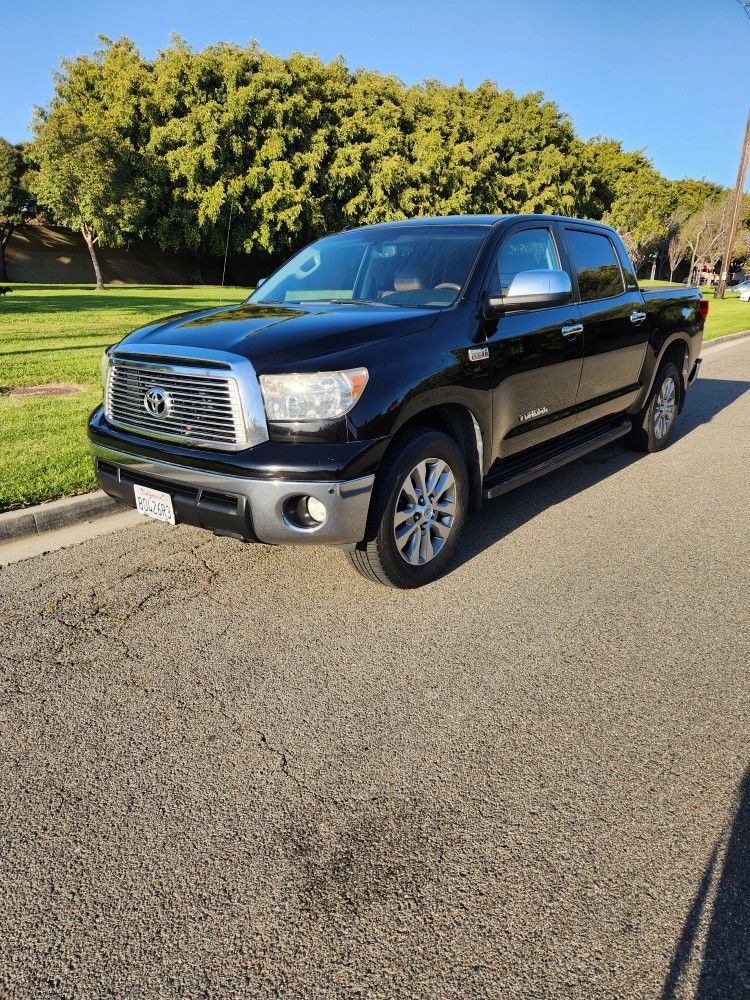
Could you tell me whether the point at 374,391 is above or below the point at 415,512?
above

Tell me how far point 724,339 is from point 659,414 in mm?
12704

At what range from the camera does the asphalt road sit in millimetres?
1817

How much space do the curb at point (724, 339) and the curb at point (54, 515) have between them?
14.0 m

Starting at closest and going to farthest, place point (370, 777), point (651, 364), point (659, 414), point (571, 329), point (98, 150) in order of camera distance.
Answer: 1. point (370, 777)
2. point (571, 329)
3. point (651, 364)
4. point (659, 414)
5. point (98, 150)

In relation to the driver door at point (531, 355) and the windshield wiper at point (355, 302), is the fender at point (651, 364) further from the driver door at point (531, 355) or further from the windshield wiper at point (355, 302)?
the windshield wiper at point (355, 302)

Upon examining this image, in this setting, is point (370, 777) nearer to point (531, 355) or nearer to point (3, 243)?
point (531, 355)

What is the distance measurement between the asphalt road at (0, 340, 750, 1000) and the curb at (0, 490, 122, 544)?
0.39m

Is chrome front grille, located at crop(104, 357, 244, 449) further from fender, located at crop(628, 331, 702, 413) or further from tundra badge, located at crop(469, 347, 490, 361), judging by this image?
fender, located at crop(628, 331, 702, 413)

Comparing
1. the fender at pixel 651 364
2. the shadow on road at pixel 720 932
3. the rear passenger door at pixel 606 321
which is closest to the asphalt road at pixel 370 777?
the shadow on road at pixel 720 932

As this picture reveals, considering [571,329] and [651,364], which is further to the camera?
[651,364]

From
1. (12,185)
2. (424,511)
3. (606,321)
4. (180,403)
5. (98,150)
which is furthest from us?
(12,185)

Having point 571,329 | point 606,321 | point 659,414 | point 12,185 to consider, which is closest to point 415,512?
point 571,329

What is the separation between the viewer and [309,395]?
10.6ft

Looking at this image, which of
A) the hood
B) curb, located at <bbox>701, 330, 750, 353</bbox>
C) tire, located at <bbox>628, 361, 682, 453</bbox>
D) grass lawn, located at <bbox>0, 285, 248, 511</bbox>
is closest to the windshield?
the hood
